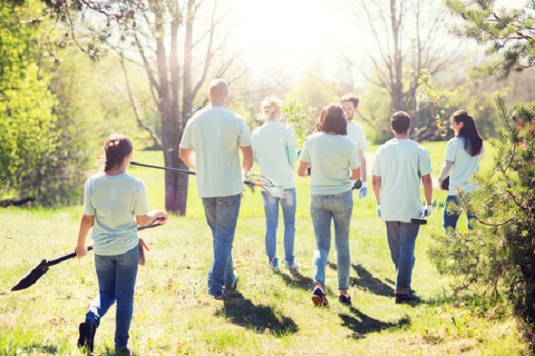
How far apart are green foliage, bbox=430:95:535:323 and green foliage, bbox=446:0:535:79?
49 cm

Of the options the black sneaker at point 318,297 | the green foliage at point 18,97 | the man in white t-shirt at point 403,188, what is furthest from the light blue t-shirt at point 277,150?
the green foliage at point 18,97

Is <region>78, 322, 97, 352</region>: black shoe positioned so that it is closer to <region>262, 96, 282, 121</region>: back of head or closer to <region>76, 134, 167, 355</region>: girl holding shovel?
<region>76, 134, 167, 355</region>: girl holding shovel

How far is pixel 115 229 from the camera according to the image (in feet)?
14.4

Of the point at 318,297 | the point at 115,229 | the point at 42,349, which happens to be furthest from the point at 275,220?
the point at 42,349

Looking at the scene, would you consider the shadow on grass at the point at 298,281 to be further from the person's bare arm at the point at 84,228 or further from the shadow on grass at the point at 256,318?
the person's bare arm at the point at 84,228

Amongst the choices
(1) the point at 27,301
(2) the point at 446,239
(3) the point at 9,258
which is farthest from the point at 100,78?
(2) the point at 446,239

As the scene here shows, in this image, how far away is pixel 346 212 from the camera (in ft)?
20.2

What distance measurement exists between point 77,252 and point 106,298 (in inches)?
16.9

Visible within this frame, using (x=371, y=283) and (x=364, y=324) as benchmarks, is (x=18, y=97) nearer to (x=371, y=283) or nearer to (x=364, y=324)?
(x=371, y=283)

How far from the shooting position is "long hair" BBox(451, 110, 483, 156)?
7316 mm

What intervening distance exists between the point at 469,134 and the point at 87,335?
5243 millimetres

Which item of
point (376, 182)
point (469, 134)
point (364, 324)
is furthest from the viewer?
point (469, 134)

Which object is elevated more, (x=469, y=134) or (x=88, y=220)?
(x=469, y=134)

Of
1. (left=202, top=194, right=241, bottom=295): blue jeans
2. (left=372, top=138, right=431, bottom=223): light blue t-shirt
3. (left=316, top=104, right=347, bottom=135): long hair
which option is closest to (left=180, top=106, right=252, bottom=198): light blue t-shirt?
(left=202, top=194, right=241, bottom=295): blue jeans
